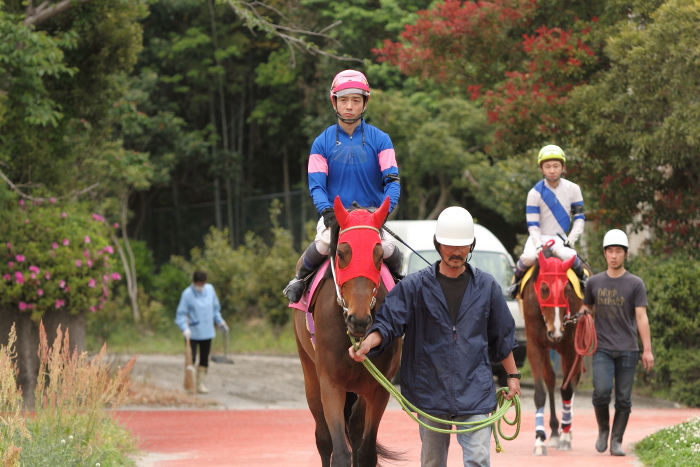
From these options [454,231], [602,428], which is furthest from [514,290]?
[454,231]

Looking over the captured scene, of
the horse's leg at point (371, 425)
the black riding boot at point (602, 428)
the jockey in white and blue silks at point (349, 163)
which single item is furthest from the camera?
the black riding boot at point (602, 428)

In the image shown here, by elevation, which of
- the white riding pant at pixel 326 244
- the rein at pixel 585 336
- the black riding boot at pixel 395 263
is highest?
the white riding pant at pixel 326 244

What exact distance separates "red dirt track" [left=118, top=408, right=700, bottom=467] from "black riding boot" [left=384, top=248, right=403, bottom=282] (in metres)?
1.82

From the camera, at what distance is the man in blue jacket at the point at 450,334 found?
677 cm

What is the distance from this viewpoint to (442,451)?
704 cm

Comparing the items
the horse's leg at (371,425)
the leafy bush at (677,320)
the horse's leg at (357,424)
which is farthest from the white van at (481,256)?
the horse's leg at (371,425)

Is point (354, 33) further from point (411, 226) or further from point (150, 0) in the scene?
point (150, 0)

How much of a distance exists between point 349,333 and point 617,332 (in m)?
5.15

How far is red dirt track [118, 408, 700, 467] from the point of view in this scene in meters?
11.1

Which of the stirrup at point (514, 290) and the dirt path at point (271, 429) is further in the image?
the stirrup at point (514, 290)

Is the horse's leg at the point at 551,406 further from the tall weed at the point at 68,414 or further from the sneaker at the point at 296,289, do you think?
the sneaker at the point at 296,289

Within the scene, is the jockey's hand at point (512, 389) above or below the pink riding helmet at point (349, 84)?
below

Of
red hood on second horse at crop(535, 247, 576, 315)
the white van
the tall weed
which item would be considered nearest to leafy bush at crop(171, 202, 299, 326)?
the white van

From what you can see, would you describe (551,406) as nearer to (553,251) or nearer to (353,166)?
(553,251)
